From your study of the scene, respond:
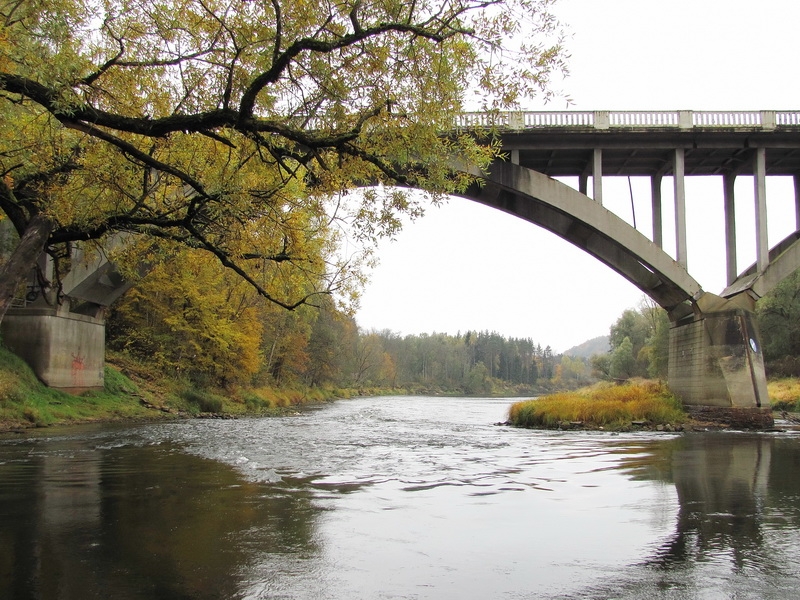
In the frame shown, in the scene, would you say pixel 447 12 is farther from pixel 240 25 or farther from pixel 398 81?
pixel 240 25

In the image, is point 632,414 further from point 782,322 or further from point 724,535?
point 782,322

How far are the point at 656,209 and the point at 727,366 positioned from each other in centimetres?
700

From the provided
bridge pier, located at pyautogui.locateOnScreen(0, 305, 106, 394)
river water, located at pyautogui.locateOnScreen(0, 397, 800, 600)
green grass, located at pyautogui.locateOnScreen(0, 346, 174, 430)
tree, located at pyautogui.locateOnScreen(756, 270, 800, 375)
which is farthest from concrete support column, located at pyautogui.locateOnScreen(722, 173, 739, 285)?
tree, located at pyautogui.locateOnScreen(756, 270, 800, 375)

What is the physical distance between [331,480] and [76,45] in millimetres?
7625

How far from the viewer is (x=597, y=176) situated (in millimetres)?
25422

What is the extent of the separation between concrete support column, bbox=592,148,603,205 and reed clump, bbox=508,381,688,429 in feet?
25.8

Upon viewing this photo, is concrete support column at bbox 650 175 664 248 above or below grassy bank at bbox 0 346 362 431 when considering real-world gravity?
above

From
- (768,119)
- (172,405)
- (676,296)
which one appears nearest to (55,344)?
(172,405)

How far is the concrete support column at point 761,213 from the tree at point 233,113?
19.5 meters

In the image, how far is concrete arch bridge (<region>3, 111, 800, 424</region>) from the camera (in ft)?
79.3

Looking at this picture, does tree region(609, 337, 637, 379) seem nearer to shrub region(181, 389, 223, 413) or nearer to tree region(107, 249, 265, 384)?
tree region(107, 249, 265, 384)

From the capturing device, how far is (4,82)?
7.62m

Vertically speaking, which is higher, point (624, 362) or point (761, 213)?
point (761, 213)

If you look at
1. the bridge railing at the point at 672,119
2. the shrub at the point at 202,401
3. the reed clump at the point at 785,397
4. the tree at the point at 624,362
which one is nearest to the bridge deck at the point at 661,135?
the bridge railing at the point at 672,119
